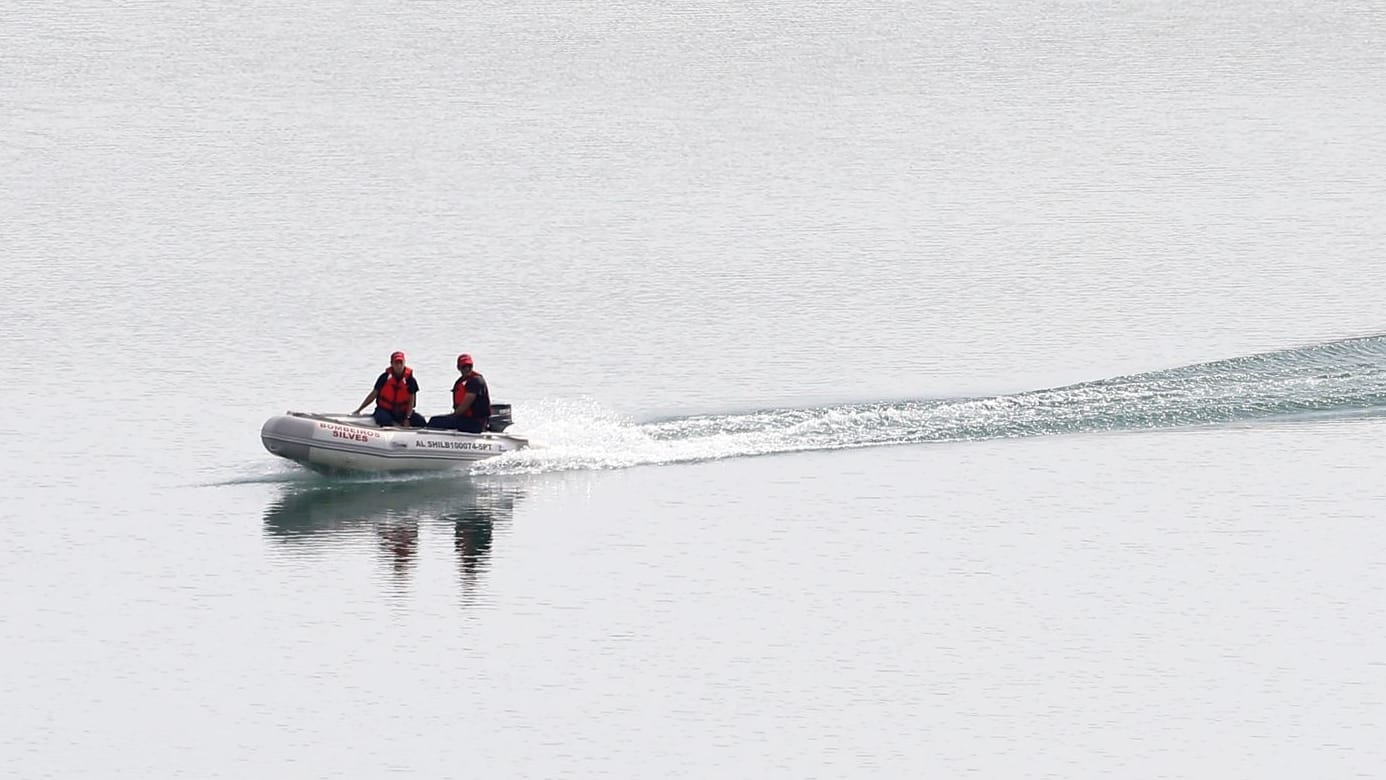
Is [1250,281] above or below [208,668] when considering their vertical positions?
above

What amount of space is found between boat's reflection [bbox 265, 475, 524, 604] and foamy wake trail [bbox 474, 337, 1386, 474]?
0.90 m

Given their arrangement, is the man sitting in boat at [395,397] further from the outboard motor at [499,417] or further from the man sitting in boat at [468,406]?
the outboard motor at [499,417]

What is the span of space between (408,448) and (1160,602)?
10365mm

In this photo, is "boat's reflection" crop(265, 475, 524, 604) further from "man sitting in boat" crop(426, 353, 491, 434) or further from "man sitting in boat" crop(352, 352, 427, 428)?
"man sitting in boat" crop(352, 352, 427, 428)

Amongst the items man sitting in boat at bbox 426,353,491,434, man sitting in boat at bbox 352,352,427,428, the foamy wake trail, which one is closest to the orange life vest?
man sitting in boat at bbox 352,352,427,428

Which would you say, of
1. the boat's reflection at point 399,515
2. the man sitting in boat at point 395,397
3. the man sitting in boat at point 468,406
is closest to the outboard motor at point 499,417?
the man sitting in boat at point 468,406

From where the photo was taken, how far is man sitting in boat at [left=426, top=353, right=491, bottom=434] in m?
31.7

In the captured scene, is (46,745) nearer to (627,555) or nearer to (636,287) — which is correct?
(627,555)

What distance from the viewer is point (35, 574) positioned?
28312mm

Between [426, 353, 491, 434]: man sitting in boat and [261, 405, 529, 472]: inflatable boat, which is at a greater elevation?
[426, 353, 491, 434]: man sitting in boat

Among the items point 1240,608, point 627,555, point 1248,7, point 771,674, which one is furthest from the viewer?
point 1248,7

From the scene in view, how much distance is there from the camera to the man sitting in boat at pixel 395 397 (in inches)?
1248

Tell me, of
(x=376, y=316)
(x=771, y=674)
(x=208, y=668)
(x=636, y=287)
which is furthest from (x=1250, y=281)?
(x=208, y=668)

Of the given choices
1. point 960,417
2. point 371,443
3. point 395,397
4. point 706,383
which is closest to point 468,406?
point 395,397
